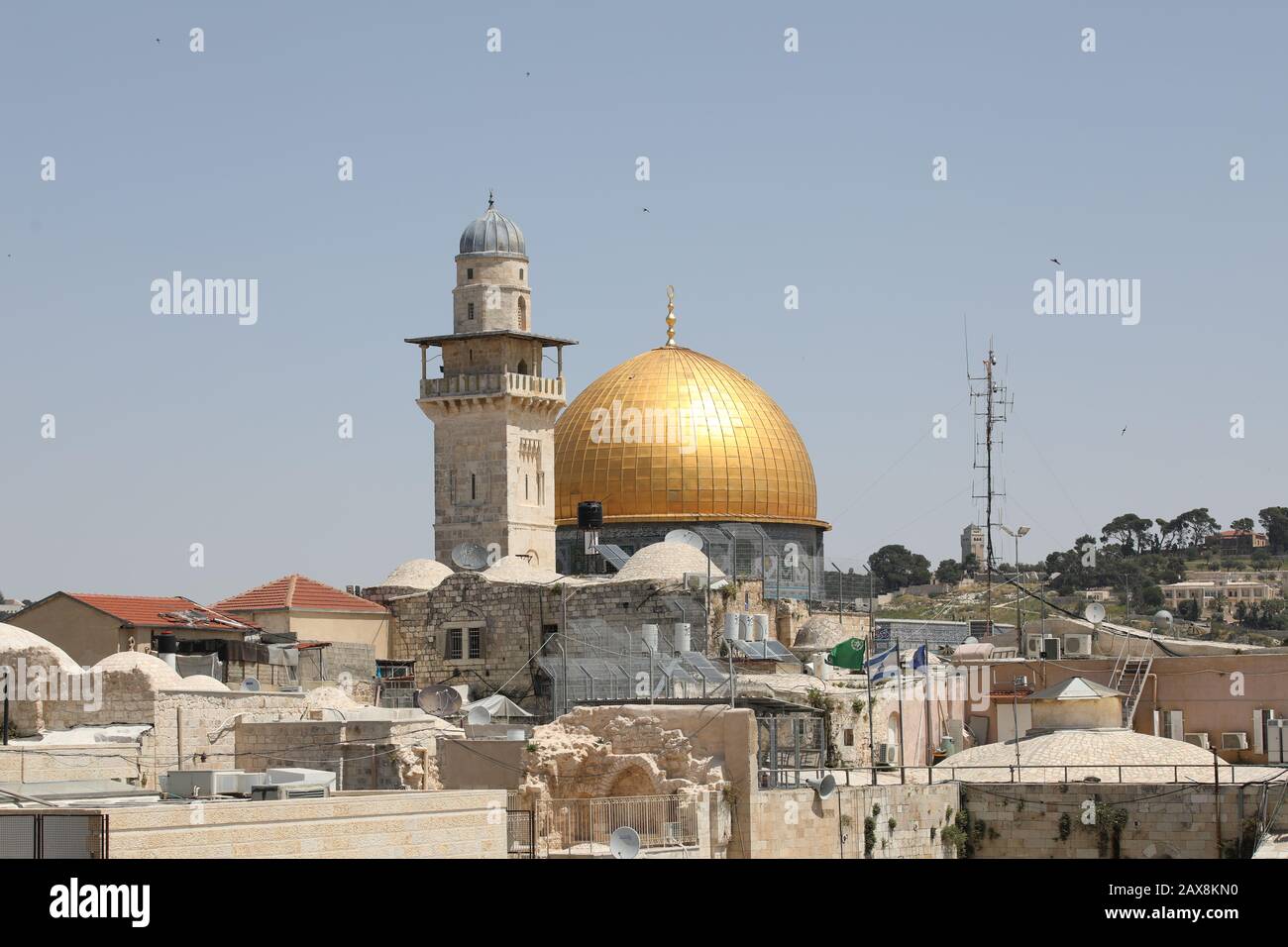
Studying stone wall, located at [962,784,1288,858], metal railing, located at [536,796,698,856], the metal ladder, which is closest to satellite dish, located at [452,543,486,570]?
the metal ladder

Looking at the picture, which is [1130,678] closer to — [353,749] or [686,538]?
[686,538]

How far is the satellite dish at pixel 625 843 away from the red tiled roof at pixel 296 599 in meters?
20.3

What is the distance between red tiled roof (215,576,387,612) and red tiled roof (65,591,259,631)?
4.77 ft

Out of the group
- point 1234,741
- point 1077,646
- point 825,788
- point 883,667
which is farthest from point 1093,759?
point 1077,646

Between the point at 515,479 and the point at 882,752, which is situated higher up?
the point at 515,479

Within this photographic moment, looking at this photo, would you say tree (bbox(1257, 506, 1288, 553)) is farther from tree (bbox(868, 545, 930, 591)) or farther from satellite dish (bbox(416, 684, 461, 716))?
satellite dish (bbox(416, 684, 461, 716))

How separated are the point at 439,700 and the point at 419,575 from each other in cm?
757

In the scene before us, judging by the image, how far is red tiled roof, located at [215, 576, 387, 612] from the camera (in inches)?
1838

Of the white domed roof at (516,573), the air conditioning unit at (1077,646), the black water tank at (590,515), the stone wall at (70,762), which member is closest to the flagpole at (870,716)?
the air conditioning unit at (1077,646)

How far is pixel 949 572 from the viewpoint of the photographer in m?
121
